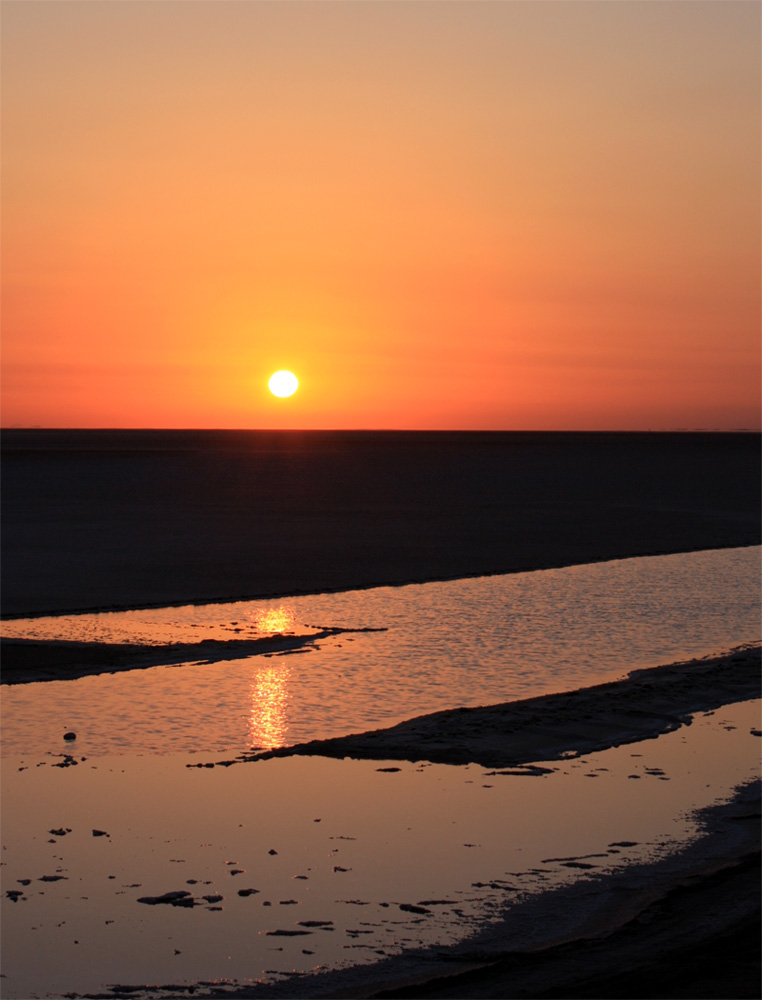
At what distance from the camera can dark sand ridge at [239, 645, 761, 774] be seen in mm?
9328

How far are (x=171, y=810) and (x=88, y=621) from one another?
8.07 m

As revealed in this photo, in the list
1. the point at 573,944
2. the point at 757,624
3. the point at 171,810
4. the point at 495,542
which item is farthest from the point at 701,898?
the point at 495,542

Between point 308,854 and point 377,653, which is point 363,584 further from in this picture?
point 308,854

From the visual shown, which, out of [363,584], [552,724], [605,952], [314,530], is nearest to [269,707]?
[552,724]

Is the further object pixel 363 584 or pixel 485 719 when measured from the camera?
pixel 363 584

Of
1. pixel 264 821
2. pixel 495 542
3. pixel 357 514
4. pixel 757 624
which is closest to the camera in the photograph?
pixel 264 821

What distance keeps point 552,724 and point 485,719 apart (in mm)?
602

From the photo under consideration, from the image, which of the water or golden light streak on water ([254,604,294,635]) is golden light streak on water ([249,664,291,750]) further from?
golden light streak on water ([254,604,294,635])

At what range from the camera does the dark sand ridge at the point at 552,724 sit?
9.33 metres

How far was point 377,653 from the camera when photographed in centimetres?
1331

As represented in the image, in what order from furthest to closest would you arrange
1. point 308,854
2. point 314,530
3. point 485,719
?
point 314,530
point 485,719
point 308,854

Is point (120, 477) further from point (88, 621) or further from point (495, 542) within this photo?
point (88, 621)

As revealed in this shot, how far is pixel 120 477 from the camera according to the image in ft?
185

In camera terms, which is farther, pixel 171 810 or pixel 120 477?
pixel 120 477
